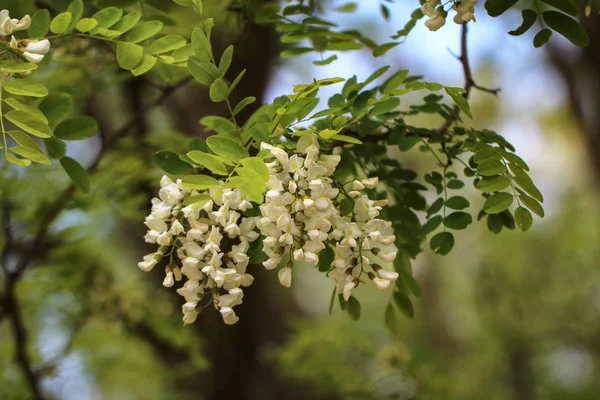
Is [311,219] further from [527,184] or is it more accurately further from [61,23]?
[61,23]

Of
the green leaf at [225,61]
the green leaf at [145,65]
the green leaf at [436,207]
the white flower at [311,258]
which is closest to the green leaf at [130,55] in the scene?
the green leaf at [145,65]

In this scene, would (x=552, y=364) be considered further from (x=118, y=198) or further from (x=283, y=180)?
(x=283, y=180)

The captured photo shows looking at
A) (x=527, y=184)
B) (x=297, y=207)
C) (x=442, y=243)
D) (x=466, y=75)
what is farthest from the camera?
(x=466, y=75)

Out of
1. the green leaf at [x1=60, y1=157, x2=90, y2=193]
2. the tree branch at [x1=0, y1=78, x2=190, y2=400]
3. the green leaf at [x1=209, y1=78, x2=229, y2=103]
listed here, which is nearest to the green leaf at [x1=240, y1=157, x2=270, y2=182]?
the green leaf at [x1=209, y1=78, x2=229, y2=103]

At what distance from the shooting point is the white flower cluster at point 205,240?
23.1 inches

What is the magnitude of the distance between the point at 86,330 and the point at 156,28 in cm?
113

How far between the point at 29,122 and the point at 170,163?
6.6 inches

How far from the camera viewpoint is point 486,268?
2742 millimetres

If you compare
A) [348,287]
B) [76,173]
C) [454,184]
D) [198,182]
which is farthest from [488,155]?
[76,173]

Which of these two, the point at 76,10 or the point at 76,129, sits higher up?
the point at 76,10

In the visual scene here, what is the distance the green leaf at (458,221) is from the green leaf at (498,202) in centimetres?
10

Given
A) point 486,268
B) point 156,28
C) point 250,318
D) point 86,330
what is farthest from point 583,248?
point 156,28

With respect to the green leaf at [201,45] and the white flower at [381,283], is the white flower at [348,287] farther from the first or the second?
the green leaf at [201,45]

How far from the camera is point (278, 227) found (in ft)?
1.85
